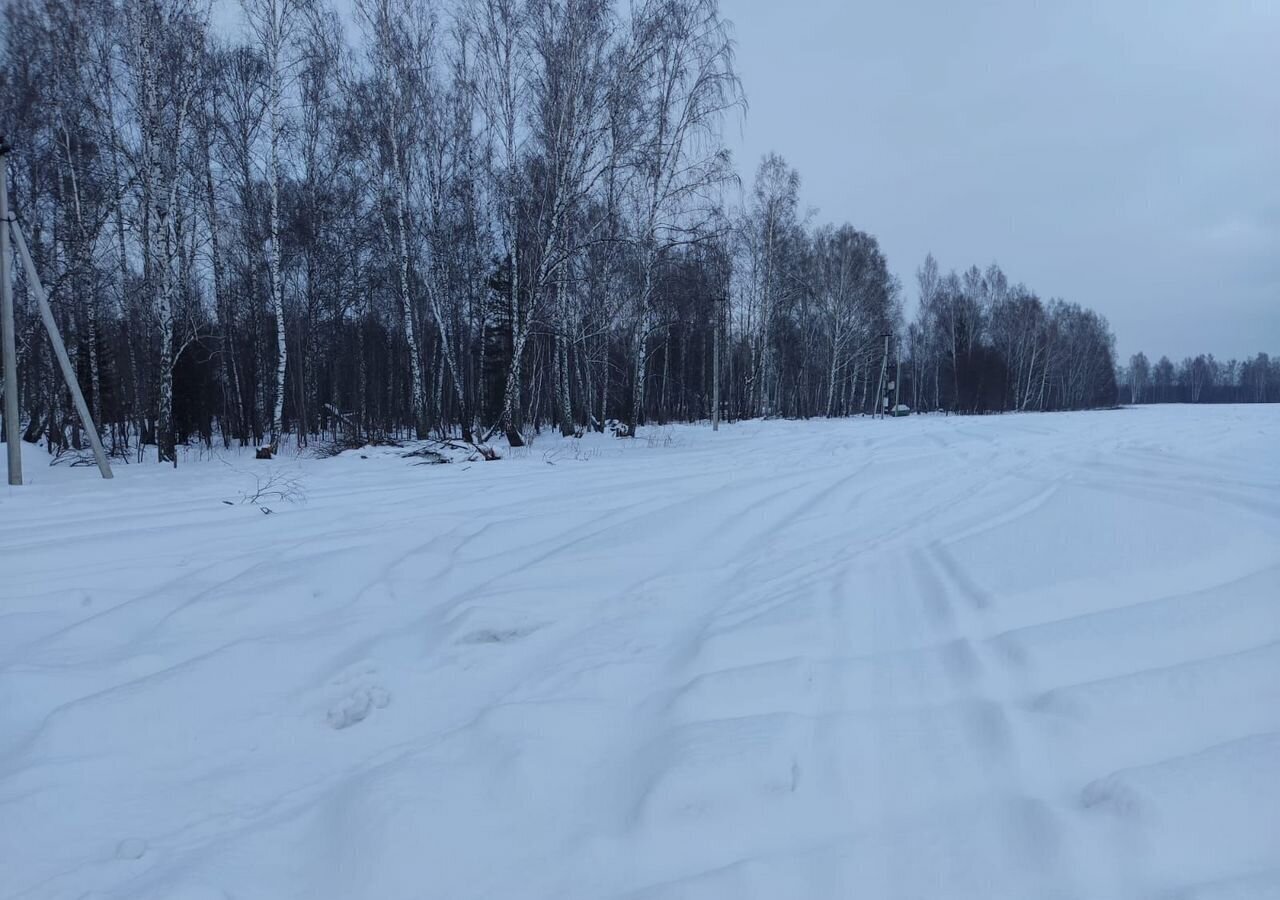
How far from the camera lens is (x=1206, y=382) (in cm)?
8512

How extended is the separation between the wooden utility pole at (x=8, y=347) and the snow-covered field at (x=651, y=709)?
3.16 m

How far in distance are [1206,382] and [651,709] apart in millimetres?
115014

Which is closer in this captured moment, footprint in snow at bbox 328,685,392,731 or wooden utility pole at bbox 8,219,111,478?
footprint in snow at bbox 328,685,392,731

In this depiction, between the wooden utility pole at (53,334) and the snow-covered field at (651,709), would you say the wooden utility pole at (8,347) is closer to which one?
the wooden utility pole at (53,334)

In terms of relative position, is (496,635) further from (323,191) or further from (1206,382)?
A: (1206,382)

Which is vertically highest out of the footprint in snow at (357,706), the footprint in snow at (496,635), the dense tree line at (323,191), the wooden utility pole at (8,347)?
the dense tree line at (323,191)

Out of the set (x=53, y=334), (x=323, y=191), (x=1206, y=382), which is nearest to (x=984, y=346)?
(x=323, y=191)

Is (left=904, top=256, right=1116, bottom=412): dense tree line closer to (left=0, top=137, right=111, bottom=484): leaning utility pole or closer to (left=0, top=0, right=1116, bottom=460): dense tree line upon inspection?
(left=0, top=0, right=1116, bottom=460): dense tree line

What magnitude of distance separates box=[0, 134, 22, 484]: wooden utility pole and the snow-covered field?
316cm

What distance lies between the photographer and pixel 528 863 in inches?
54.8

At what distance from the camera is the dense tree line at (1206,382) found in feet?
261

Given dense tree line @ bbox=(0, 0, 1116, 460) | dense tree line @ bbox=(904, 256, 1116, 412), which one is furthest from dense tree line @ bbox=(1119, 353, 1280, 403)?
dense tree line @ bbox=(0, 0, 1116, 460)

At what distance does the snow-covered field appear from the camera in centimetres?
135

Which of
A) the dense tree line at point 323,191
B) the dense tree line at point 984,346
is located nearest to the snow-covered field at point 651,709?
the dense tree line at point 323,191
